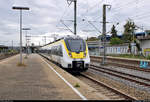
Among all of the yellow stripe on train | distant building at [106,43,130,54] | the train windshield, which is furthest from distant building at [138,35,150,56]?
the yellow stripe on train

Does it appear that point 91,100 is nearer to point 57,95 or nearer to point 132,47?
point 57,95

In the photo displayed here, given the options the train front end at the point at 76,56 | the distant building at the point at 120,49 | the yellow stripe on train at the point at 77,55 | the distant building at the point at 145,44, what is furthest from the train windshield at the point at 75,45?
the distant building at the point at 120,49

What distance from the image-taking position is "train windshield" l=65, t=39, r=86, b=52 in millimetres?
13041

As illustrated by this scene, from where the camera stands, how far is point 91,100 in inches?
217

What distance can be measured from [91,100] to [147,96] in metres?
3.16

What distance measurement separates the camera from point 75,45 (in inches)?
524

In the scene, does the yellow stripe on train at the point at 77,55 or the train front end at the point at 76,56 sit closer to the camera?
the train front end at the point at 76,56

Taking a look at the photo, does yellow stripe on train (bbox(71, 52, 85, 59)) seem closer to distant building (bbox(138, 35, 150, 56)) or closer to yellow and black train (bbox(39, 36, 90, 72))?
yellow and black train (bbox(39, 36, 90, 72))

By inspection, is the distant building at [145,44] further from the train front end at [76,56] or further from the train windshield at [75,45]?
the train front end at [76,56]

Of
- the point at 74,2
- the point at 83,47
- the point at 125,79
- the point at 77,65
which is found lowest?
the point at 125,79

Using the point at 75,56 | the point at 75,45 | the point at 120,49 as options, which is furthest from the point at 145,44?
the point at 75,56

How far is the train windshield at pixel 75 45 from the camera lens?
13041 mm

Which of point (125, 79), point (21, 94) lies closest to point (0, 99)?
point (21, 94)

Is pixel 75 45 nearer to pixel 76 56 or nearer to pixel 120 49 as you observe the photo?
pixel 76 56
